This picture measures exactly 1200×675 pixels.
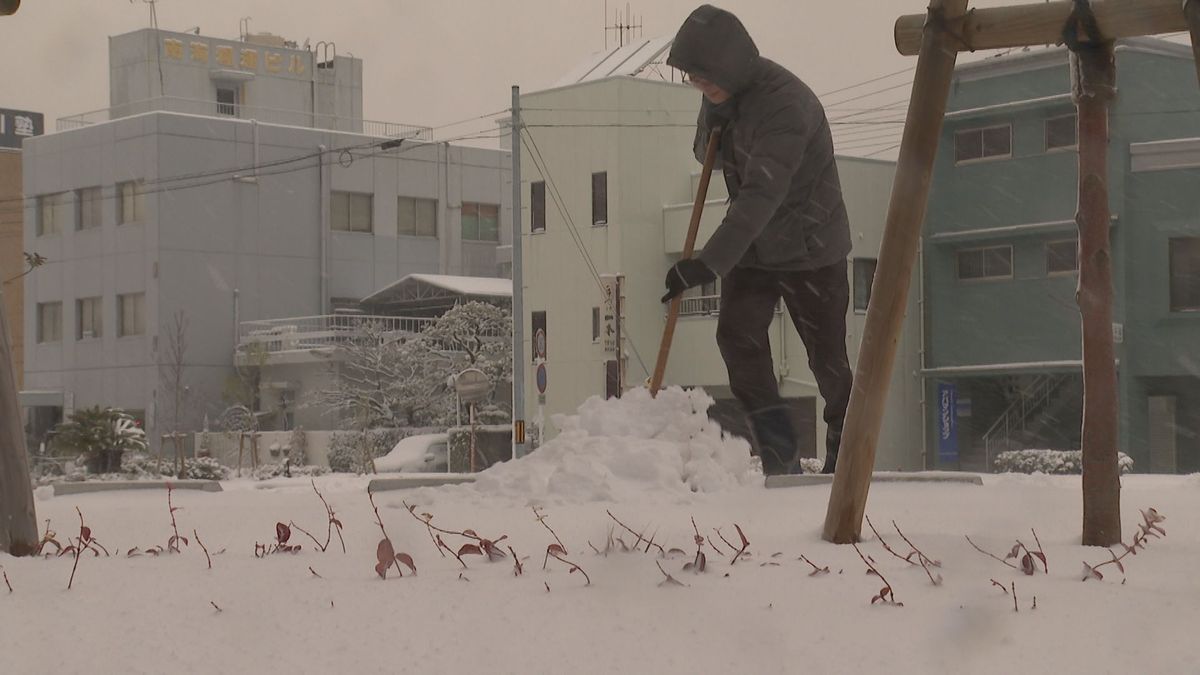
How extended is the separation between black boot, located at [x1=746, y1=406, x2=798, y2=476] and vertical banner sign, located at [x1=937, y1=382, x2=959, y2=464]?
23.4m

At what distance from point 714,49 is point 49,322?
4116cm

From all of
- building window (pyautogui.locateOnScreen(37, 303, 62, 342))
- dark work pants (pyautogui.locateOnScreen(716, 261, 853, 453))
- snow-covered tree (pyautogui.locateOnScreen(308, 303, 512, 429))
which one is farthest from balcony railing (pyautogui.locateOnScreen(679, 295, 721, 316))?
dark work pants (pyautogui.locateOnScreen(716, 261, 853, 453))

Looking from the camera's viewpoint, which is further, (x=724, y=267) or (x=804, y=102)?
(x=804, y=102)

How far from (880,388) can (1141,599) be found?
870mm

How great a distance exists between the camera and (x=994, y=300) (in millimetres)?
28906

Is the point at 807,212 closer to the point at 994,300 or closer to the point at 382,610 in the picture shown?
the point at 382,610

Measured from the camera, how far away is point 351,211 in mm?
43281

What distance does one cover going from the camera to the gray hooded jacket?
5492 mm

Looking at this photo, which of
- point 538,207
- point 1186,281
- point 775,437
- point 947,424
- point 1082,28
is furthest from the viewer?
point 538,207

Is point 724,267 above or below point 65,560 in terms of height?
above

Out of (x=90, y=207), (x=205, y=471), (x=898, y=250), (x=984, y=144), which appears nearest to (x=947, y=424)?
(x=984, y=144)

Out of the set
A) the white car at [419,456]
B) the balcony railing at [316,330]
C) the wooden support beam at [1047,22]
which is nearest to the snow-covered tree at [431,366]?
the balcony railing at [316,330]

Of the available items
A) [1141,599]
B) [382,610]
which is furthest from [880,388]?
[382,610]

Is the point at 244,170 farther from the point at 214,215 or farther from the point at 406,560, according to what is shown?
the point at 406,560
